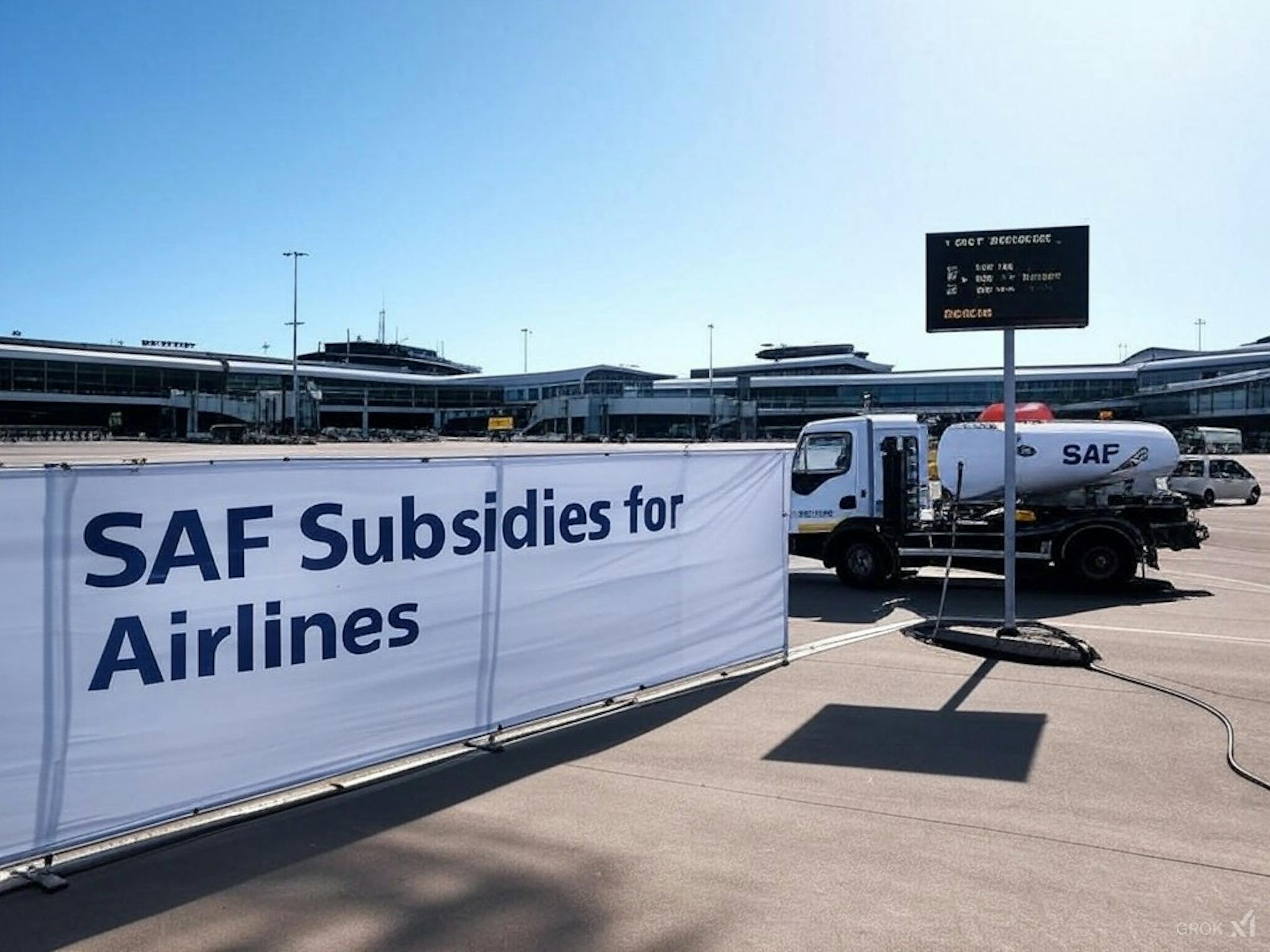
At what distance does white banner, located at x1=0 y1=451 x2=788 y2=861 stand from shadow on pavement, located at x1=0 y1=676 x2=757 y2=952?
0.28m

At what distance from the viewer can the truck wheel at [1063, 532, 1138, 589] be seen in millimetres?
14875

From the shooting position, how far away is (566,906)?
14.6 ft

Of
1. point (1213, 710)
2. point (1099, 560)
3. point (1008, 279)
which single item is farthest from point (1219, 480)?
point (1213, 710)

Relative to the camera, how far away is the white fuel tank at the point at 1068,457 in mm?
16156

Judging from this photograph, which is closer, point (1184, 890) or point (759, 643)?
point (1184, 890)

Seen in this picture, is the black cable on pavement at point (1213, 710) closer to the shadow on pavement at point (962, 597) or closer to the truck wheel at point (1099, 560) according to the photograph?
the shadow on pavement at point (962, 597)

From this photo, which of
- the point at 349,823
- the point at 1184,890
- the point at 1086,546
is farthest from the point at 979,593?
the point at 349,823

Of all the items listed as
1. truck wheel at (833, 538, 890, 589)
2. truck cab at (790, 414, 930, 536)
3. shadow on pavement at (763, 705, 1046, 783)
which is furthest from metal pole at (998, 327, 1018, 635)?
truck cab at (790, 414, 930, 536)

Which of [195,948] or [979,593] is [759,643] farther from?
[979,593]

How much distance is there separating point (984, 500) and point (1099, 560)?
2165mm

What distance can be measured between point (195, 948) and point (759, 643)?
611cm

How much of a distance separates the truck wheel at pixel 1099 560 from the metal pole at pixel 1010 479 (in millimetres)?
5385

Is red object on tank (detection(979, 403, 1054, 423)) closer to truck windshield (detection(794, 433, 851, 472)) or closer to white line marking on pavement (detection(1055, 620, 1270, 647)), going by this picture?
truck windshield (detection(794, 433, 851, 472))

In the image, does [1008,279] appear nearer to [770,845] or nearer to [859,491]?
[859,491]
